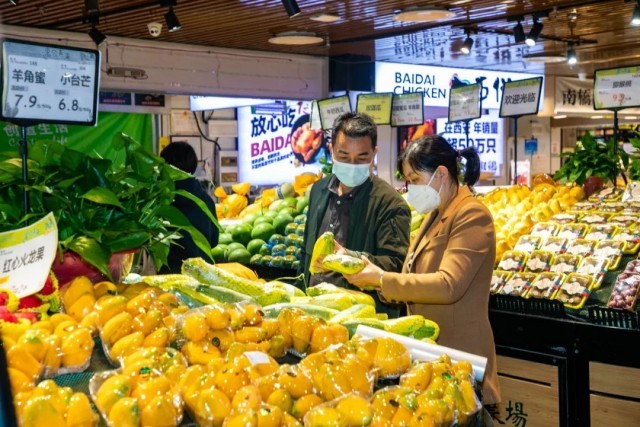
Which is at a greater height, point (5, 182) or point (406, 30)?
point (406, 30)

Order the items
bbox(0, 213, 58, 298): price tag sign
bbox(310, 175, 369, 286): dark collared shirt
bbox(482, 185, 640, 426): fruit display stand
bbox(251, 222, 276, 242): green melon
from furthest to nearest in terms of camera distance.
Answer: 1. bbox(251, 222, 276, 242): green melon
2. bbox(482, 185, 640, 426): fruit display stand
3. bbox(310, 175, 369, 286): dark collared shirt
4. bbox(0, 213, 58, 298): price tag sign

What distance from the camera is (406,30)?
7.97 meters

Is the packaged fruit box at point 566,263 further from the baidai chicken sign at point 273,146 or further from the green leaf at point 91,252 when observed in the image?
the baidai chicken sign at point 273,146

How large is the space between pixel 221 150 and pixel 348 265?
7.93 metres

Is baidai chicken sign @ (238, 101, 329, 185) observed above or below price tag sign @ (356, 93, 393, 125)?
below

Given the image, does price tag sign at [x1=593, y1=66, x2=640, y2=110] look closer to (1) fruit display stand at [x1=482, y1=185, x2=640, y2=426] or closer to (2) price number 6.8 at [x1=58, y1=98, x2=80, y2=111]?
(1) fruit display stand at [x1=482, y1=185, x2=640, y2=426]

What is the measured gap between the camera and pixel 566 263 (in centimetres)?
461

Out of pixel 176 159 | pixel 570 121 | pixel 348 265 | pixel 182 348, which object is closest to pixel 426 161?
pixel 348 265

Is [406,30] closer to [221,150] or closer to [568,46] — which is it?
[568,46]

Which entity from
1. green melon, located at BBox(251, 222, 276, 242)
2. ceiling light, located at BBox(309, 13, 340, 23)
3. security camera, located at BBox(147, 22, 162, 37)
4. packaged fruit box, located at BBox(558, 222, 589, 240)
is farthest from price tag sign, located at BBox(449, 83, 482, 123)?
security camera, located at BBox(147, 22, 162, 37)

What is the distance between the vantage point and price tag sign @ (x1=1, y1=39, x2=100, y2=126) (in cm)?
238

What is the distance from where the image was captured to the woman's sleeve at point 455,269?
3.01m

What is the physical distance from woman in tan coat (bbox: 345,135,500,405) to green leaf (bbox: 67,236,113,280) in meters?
0.97

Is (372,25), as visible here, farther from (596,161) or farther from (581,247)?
(581,247)
